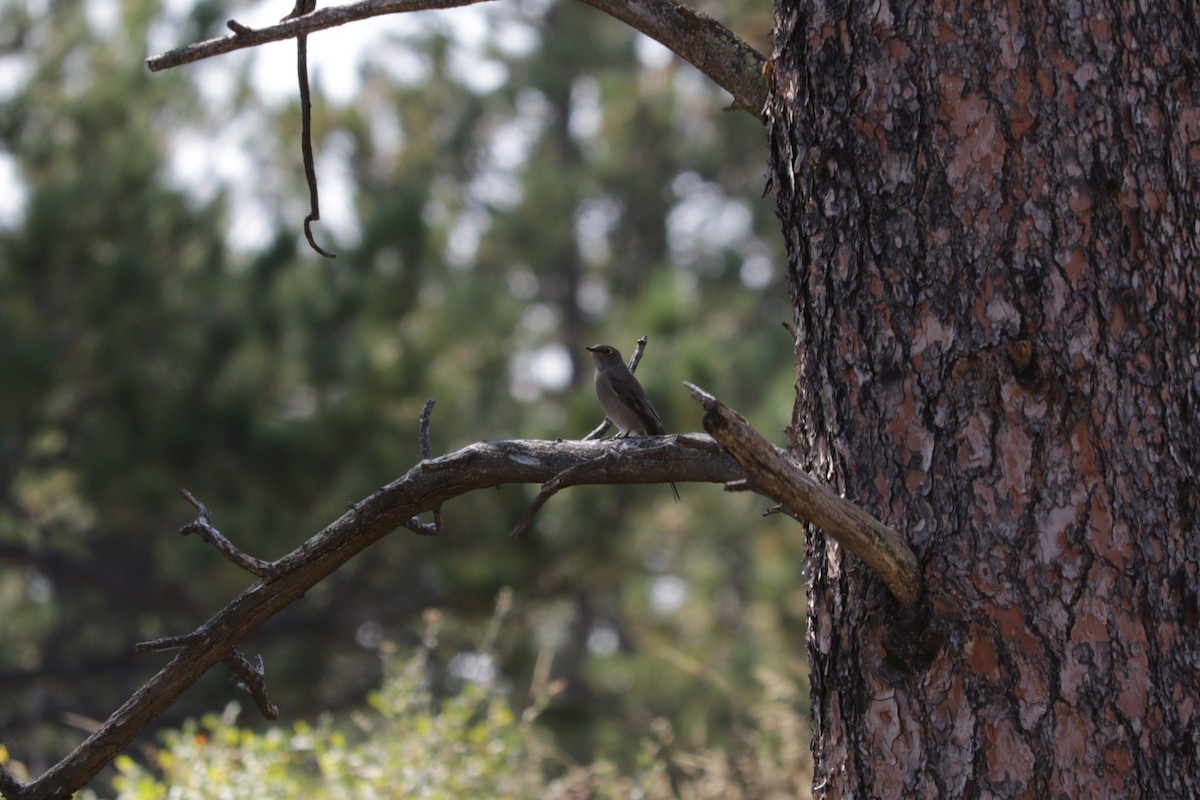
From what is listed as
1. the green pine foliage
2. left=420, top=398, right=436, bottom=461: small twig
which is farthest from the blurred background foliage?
left=420, top=398, right=436, bottom=461: small twig

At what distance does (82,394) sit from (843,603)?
8200 mm

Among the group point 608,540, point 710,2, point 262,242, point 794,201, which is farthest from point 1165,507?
point 710,2

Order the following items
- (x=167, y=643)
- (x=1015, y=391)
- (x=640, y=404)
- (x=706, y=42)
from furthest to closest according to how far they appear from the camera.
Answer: (x=640, y=404) < (x=706, y=42) < (x=167, y=643) < (x=1015, y=391)

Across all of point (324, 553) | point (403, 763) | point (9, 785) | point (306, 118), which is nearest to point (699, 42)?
point (306, 118)

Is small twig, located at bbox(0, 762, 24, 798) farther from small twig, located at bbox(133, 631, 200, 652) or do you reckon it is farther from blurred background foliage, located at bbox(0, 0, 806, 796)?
blurred background foliage, located at bbox(0, 0, 806, 796)

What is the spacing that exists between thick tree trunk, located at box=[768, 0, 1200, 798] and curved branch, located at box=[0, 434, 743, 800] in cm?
37

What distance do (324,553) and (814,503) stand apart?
842mm

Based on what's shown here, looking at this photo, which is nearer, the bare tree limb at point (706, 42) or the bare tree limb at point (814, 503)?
the bare tree limb at point (814, 503)

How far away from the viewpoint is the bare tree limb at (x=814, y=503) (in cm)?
159

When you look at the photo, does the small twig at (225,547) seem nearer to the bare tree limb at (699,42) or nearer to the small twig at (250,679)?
the small twig at (250,679)

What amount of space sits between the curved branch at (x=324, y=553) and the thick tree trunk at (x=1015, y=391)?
0.37m

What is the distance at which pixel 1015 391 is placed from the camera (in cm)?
179

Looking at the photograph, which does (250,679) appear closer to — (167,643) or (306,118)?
(167,643)

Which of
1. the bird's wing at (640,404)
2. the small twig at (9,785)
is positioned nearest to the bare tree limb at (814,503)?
the small twig at (9,785)
